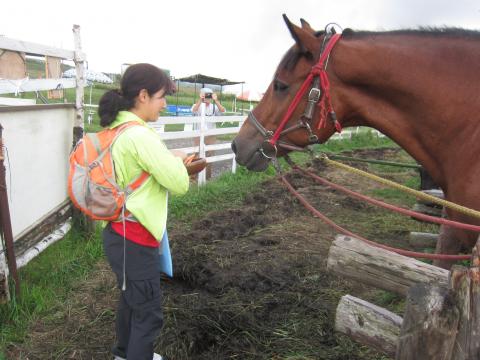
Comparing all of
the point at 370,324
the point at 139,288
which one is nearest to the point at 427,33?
the point at 370,324

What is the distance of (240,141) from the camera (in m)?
2.78

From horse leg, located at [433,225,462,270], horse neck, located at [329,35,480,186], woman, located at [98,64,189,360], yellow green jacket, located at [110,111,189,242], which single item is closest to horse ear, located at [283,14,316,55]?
horse neck, located at [329,35,480,186]

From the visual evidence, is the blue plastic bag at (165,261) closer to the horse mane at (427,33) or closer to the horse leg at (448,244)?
the horse mane at (427,33)

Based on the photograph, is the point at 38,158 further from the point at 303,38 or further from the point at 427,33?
the point at 427,33

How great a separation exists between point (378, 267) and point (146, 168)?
1.33 m

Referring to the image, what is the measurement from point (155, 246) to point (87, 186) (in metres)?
0.51

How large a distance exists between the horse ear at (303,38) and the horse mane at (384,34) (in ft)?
0.12

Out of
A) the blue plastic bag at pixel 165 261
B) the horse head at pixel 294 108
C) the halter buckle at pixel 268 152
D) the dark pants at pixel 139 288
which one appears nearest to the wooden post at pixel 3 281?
the dark pants at pixel 139 288

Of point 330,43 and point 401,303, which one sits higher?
point 330,43

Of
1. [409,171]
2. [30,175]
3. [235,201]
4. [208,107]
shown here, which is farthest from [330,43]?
[409,171]

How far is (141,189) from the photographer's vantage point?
2057 mm

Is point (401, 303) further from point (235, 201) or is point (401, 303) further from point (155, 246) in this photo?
point (235, 201)

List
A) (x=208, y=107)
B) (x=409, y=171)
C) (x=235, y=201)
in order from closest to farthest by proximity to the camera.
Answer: (x=235, y=201), (x=208, y=107), (x=409, y=171)

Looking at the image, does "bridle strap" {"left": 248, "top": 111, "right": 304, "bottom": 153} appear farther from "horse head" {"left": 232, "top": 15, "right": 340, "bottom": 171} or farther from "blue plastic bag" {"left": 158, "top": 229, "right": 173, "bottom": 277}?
"blue plastic bag" {"left": 158, "top": 229, "right": 173, "bottom": 277}
